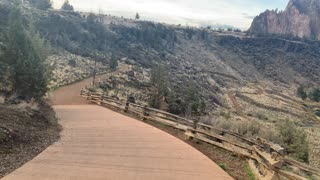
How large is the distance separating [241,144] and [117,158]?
4337 mm

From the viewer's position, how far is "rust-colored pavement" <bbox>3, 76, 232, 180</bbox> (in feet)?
34.9

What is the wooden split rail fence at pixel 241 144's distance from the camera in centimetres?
1032

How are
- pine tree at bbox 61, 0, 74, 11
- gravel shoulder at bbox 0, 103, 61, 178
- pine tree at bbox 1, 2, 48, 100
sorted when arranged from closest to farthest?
gravel shoulder at bbox 0, 103, 61, 178 < pine tree at bbox 1, 2, 48, 100 < pine tree at bbox 61, 0, 74, 11

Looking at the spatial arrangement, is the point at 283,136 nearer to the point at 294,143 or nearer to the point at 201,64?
the point at 294,143

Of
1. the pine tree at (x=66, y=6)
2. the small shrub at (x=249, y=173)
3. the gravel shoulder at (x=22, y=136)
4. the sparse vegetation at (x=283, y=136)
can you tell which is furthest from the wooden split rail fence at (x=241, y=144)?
the pine tree at (x=66, y=6)

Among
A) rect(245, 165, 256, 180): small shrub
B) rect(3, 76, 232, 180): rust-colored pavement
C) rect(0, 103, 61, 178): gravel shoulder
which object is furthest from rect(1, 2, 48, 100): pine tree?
rect(245, 165, 256, 180): small shrub

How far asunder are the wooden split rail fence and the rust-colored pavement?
0.98 meters

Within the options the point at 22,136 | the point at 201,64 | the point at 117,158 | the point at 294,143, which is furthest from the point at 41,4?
the point at 117,158

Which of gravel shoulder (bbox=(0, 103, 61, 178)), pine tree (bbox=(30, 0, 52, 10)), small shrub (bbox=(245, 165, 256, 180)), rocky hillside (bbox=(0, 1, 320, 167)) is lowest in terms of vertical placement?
rocky hillside (bbox=(0, 1, 320, 167))

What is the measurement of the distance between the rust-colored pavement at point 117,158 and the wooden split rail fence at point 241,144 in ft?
3.21

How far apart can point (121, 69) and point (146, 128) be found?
55855mm

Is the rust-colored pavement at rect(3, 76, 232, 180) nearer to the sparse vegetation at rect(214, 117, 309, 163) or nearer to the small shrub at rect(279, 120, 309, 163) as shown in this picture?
the sparse vegetation at rect(214, 117, 309, 163)

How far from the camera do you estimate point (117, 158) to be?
12.6 metres

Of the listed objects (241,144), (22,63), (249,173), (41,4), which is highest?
(41,4)
